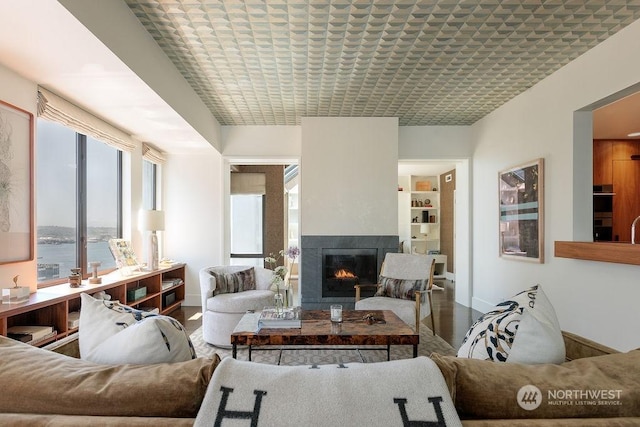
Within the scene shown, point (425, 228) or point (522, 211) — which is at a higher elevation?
point (522, 211)

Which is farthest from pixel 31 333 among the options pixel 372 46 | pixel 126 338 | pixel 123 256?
pixel 372 46

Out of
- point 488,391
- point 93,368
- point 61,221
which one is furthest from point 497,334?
point 61,221

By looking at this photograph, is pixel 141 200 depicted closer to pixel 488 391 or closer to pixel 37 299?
pixel 37 299

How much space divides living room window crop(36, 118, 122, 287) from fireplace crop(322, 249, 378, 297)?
8.83 ft

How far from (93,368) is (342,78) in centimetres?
372

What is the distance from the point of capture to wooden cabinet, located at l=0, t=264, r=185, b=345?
8.84 feet

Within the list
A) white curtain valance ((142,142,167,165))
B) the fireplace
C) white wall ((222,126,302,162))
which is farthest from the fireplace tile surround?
white curtain valance ((142,142,167,165))

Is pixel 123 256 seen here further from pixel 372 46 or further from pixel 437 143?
pixel 437 143

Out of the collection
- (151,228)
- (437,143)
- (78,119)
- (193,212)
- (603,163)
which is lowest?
(151,228)

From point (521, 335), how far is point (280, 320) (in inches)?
80.7

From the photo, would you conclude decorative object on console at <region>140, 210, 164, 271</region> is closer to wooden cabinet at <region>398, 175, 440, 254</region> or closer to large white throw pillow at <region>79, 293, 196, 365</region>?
large white throw pillow at <region>79, 293, 196, 365</region>

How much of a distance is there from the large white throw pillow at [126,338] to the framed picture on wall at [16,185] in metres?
2.04

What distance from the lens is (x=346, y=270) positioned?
18.4 feet

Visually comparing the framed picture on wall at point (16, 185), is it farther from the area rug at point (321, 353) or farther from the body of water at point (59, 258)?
the area rug at point (321, 353)
